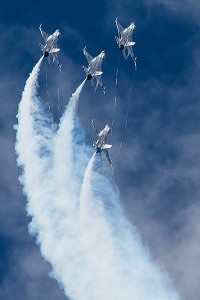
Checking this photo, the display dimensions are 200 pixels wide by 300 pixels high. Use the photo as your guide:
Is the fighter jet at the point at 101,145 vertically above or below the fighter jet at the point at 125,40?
below

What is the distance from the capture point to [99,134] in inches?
5428

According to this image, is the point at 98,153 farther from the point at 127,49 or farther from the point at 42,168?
the point at 127,49

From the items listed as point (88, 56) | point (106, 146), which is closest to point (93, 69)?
point (88, 56)

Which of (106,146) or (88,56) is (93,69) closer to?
(88,56)

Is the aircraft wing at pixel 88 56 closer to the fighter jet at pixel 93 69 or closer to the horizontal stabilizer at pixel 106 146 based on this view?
the fighter jet at pixel 93 69

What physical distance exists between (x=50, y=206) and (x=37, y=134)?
15016 millimetres

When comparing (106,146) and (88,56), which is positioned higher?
(88,56)

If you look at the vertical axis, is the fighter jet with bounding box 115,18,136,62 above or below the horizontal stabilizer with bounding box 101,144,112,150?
above

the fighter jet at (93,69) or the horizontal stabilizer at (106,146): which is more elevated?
the fighter jet at (93,69)

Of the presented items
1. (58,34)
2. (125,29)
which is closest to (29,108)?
(58,34)

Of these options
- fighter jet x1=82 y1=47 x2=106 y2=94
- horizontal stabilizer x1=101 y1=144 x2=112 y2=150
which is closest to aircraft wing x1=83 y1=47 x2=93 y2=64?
fighter jet x1=82 y1=47 x2=106 y2=94

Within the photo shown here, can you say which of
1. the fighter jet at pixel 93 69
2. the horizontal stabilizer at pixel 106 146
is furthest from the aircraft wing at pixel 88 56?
the horizontal stabilizer at pixel 106 146

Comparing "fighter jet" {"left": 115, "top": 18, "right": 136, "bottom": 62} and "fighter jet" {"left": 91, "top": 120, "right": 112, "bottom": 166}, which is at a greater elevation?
"fighter jet" {"left": 115, "top": 18, "right": 136, "bottom": 62}

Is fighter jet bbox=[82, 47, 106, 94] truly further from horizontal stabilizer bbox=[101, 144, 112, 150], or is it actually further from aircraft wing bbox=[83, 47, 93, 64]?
horizontal stabilizer bbox=[101, 144, 112, 150]
